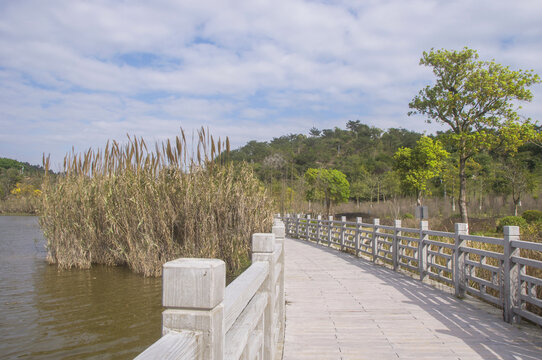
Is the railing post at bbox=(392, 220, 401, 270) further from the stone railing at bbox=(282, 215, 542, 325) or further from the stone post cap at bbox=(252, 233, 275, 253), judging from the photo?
Answer: the stone post cap at bbox=(252, 233, 275, 253)

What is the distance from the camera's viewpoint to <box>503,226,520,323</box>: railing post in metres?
4.68

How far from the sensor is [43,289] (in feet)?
25.1

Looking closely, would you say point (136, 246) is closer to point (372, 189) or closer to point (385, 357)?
point (385, 357)

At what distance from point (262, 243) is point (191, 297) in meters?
1.76

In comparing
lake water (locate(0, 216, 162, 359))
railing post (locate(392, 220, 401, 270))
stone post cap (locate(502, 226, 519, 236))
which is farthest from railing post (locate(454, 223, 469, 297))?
lake water (locate(0, 216, 162, 359))

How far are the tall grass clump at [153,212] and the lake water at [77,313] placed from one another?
20.3 inches

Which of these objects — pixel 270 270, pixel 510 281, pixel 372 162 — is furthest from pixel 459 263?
pixel 372 162

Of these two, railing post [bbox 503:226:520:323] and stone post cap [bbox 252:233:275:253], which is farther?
railing post [bbox 503:226:520:323]

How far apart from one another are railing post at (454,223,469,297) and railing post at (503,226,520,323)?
1.27 m

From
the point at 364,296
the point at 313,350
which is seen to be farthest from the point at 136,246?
the point at 313,350

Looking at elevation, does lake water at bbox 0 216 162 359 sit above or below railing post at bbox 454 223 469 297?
below

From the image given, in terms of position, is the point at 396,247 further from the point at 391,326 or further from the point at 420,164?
the point at 420,164

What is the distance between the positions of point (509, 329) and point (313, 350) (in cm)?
223

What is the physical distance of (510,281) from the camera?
4703 millimetres
